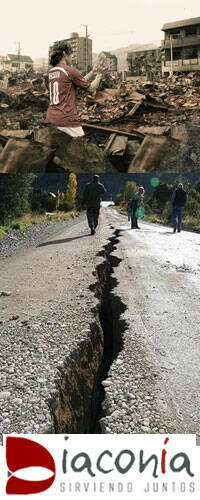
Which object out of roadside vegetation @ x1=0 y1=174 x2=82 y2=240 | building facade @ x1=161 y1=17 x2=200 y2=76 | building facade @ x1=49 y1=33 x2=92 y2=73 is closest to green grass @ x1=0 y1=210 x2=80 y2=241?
roadside vegetation @ x1=0 y1=174 x2=82 y2=240

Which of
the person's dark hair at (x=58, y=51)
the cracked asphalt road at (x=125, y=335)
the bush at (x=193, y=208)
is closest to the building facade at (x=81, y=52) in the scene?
the person's dark hair at (x=58, y=51)

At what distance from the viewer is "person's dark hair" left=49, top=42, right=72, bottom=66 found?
288 cm

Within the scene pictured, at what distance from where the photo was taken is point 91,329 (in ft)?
13.1

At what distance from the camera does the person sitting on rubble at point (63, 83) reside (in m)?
2.85

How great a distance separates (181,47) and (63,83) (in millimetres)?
700

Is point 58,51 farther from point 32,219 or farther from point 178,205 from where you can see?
point 178,205

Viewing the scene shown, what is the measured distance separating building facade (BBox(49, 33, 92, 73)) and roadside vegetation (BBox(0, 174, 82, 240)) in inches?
35.1

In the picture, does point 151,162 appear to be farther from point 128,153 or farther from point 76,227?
point 76,227

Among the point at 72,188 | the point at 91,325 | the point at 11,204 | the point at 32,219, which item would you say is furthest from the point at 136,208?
the point at 91,325

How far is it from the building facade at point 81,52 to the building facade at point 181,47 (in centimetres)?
43

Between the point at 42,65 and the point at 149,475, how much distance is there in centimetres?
240

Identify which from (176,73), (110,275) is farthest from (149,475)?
(110,275)

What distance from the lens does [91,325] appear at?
4.07 meters

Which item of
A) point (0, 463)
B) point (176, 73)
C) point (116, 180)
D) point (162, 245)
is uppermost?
point (176, 73)
